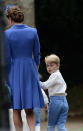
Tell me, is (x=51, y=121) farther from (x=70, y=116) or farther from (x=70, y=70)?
(x=70, y=70)

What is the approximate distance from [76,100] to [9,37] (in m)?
8.16

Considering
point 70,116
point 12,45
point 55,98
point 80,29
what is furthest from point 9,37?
point 80,29

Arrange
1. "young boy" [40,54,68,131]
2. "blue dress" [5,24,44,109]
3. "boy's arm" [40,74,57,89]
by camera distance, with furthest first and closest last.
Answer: "young boy" [40,54,68,131] < "boy's arm" [40,74,57,89] < "blue dress" [5,24,44,109]

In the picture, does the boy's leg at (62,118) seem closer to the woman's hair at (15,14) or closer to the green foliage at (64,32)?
the woman's hair at (15,14)

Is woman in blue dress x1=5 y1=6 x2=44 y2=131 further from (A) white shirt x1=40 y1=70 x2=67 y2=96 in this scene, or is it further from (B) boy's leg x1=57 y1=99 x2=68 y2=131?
(B) boy's leg x1=57 y1=99 x2=68 y2=131

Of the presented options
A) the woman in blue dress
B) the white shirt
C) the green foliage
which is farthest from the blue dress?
the green foliage

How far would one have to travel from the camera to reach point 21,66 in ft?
22.4

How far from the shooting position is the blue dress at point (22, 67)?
678 centimetres

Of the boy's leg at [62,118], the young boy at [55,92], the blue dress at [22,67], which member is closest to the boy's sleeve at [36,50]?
the blue dress at [22,67]

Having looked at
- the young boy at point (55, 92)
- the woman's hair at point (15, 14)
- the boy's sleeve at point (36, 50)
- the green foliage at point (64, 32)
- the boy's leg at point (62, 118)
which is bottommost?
the green foliage at point (64, 32)

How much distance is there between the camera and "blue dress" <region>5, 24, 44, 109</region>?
267 inches

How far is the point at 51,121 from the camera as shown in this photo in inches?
287

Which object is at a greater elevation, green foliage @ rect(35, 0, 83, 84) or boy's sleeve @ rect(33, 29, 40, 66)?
boy's sleeve @ rect(33, 29, 40, 66)

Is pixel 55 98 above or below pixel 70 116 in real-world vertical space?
above
